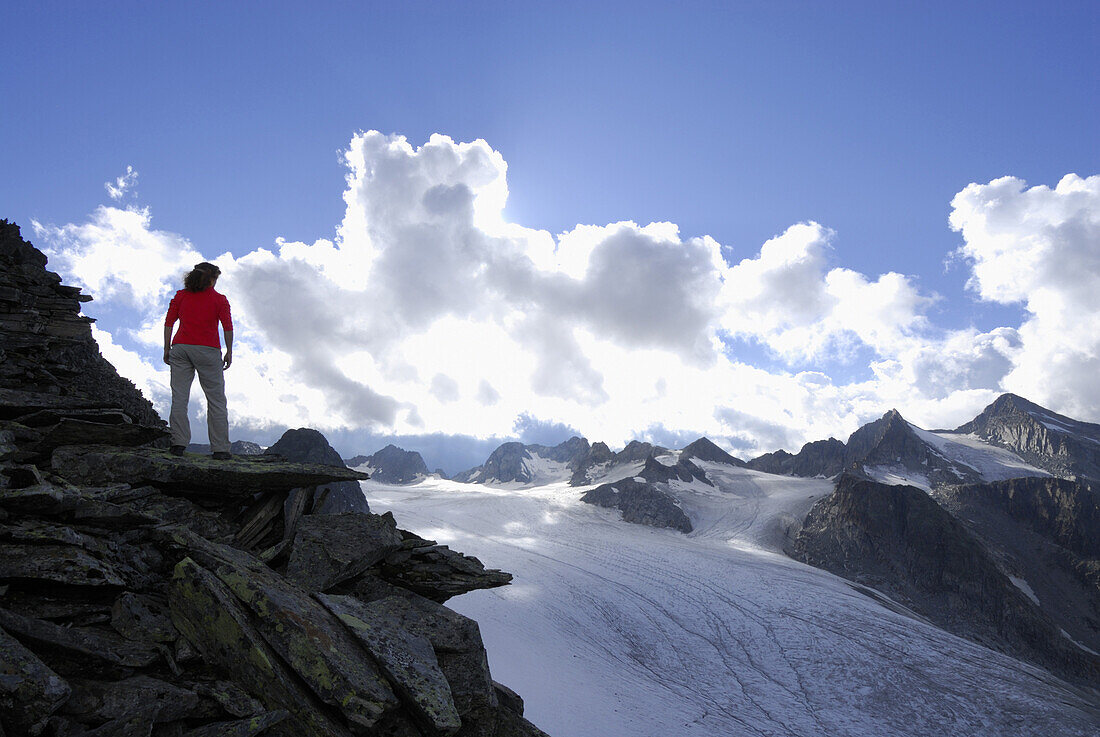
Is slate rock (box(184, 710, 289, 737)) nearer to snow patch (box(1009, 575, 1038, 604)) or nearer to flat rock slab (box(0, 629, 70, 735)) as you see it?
flat rock slab (box(0, 629, 70, 735))

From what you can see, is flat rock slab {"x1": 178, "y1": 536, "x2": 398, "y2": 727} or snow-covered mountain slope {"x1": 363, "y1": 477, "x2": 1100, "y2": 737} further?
snow-covered mountain slope {"x1": 363, "y1": 477, "x2": 1100, "y2": 737}

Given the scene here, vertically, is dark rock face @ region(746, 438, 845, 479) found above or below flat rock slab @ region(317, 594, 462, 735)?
above

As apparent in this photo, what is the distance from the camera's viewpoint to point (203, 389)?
830cm

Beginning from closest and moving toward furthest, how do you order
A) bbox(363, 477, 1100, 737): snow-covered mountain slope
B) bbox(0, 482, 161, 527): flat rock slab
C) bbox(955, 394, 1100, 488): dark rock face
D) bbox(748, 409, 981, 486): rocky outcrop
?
bbox(0, 482, 161, 527): flat rock slab → bbox(363, 477, 1100, 737): snow-covered mountain slope → bbox(748, 409, 981, 486): rocky outcrop → bbox(955, 394, 1100, 488): dark rock face

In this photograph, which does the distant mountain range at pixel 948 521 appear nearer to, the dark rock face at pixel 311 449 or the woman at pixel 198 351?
the dark rock face at pixel 311 449

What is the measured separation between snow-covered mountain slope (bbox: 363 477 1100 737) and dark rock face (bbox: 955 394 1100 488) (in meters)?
134

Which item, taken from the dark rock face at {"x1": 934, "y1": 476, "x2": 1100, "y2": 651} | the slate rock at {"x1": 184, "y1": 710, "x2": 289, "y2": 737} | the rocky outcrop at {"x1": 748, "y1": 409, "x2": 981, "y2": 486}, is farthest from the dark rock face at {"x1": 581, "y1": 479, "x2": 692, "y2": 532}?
the slate rock at {"x1": 184, "y1": 710, "x2": 289, "y2": 737}

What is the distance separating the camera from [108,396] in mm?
13406

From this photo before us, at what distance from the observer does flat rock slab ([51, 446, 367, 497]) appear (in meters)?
6.73

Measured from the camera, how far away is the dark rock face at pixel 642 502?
91.9m

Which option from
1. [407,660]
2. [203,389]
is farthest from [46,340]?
A: [407,660]

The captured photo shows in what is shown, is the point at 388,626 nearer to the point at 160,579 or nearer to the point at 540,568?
the point at 160,579

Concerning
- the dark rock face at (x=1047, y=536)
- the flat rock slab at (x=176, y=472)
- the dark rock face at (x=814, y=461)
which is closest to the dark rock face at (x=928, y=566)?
the dark rock face at (x=1047, y=536)

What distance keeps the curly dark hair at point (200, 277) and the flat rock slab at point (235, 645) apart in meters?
4.73
